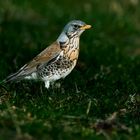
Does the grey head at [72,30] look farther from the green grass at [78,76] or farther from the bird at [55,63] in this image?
the green grass at [78,76]

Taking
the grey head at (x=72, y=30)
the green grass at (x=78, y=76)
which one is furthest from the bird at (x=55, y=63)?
the green grass at (x=78, y=76)

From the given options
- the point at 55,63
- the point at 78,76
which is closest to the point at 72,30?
the point at 55,63

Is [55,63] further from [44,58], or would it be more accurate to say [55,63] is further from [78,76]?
[78,76]

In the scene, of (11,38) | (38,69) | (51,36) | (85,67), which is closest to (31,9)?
(51,36)

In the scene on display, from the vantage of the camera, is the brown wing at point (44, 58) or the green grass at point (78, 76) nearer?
the green grass at point (78, 76)

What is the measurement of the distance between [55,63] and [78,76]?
1.71 meters

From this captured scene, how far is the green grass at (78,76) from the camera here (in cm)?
846

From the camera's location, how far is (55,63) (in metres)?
10.7

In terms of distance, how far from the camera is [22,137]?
7965 millimetres

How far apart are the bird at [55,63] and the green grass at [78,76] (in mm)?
213

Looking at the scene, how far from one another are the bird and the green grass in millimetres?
213

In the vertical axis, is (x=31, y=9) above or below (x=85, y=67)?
above

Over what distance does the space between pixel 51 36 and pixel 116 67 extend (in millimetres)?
3007

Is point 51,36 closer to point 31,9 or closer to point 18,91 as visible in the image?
point 31,9
